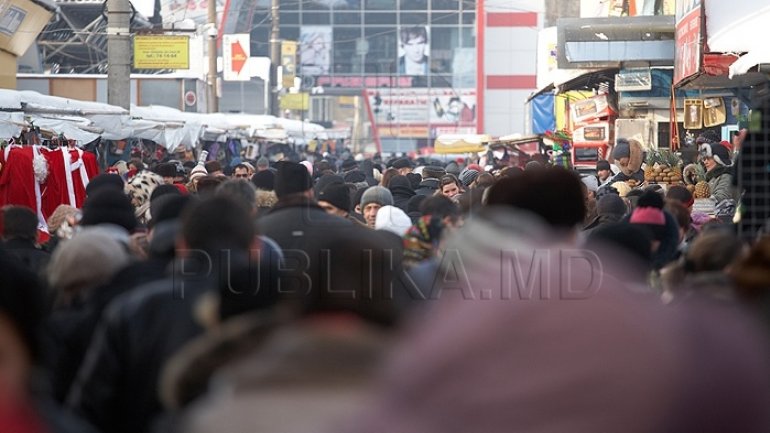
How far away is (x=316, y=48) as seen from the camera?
278ft

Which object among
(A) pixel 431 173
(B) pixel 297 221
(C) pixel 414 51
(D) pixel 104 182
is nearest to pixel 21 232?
(B) pixel 297 221

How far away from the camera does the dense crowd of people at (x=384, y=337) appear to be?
2816 millimetres

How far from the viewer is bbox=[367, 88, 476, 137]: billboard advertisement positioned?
83375 mm

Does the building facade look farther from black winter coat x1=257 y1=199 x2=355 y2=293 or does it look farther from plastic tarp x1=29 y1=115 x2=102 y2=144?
black winter coat x1=257 y1=199 x2=355 y2=293

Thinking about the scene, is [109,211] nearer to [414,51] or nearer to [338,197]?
[338,197]

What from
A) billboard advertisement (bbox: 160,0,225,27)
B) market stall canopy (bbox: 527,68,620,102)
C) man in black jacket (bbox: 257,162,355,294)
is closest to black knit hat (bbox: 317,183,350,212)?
man in black jacket (bbox: 257,162,355,294)

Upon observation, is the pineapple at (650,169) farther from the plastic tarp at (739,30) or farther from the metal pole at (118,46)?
the metal pole at (118,46)

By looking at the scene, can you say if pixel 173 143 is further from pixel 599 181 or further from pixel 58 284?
pixel 58 284

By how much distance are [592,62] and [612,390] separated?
17921 mm

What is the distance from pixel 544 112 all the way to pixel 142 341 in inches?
1380

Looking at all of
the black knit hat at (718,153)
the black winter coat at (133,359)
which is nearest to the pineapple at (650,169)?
the black knit hat at (718,153)

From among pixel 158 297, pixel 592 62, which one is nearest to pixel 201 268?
pixel 158 297

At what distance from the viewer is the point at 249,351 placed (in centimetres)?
336

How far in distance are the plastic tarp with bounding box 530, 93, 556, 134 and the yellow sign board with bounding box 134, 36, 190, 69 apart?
1330cm
